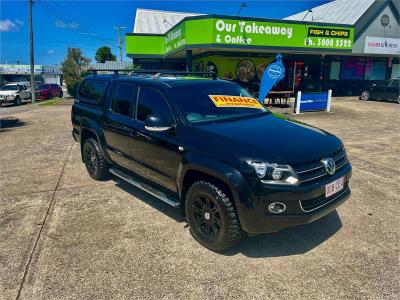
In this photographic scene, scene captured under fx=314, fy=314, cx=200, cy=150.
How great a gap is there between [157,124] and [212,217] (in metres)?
1.24

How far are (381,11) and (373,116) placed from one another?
43.5 feet

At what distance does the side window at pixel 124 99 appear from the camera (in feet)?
15.4

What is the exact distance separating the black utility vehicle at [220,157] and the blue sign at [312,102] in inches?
426

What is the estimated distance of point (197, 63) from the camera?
974 inches

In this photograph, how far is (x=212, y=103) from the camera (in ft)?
14.1

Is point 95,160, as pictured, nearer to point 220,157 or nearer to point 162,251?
point 162,251

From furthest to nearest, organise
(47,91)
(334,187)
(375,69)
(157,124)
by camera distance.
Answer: (47,91) → (375,69) → (157,124) → (334,187)

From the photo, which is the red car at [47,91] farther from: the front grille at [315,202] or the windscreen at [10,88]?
the front grille at [315,202]

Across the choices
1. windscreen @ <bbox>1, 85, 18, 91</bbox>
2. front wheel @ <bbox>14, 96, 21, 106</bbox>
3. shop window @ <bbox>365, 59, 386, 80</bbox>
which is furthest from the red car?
shop window @ <bbox>365, 59, 386, 80</bbox>

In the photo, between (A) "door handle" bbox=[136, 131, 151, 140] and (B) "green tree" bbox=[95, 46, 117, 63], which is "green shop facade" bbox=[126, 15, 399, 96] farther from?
(B) "green tree" bbox=[95, 46, 117, 63]

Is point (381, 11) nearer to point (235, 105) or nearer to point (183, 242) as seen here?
point (235, 105)

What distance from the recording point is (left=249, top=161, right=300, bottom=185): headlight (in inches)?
119

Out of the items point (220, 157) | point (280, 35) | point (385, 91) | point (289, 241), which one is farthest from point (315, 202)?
point (385, 91)

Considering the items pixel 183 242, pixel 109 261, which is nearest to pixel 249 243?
pixel 183 242
